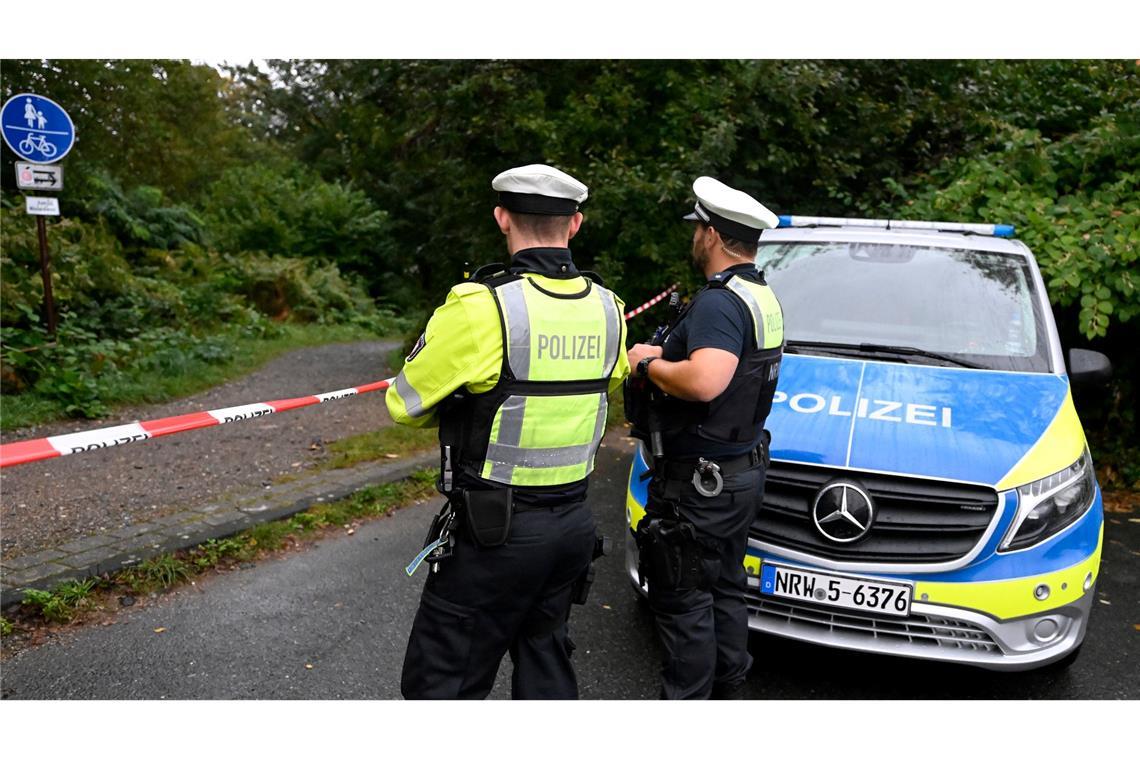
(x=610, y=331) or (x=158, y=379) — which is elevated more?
(x=610, y=331)

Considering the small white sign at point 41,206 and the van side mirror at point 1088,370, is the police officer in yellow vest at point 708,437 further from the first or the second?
the small white sign at point 41,206

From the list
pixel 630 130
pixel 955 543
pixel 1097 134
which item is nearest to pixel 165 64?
pixel 630 130

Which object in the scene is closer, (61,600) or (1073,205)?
(61,600)

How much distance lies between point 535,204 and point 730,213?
2.88ft

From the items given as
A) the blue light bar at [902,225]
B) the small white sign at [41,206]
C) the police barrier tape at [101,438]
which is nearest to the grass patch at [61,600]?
the police barrier tape at [101,438]

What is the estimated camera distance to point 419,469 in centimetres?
632

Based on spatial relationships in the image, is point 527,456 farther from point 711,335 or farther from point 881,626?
point 881,626

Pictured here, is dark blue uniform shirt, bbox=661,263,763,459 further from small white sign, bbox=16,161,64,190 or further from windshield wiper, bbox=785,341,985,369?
small white sign, bbox=16,161,64,190

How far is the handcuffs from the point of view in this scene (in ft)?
10.1

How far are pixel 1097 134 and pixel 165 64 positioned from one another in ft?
41.4

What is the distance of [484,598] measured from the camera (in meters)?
2.56

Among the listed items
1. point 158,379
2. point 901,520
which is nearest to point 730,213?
point 901,520

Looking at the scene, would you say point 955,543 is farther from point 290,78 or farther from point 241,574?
point 290,78

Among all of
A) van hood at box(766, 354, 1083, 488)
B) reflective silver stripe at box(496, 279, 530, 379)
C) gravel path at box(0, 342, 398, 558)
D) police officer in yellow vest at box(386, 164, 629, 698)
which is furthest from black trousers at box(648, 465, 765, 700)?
gravel path at box(0, 342, 398, 558)
